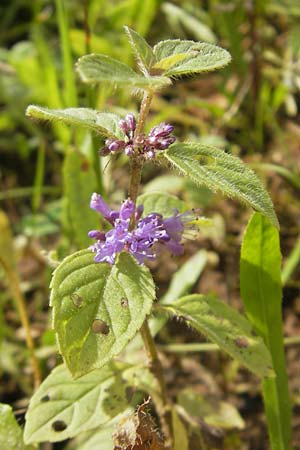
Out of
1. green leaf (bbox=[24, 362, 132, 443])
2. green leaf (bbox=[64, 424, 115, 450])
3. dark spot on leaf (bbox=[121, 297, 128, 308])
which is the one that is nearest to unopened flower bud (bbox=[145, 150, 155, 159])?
dark spot on leaf (bbox=[121, 297, 128, 308])

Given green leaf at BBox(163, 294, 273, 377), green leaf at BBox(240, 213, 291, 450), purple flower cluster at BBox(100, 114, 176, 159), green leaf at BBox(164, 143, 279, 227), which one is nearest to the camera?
green leaf at BBox(164, 143, 279, 227)

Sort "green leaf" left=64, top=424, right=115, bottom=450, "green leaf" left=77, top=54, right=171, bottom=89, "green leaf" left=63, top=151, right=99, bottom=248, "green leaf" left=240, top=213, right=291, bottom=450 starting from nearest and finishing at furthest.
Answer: "green leaf" left=77, top=54, right=171, bottom=89 → "green leaf" left=240, top=213, right=291, bottom=450 → "green leaf" left=64, top=424, right=115, bottom=450 → "green leaf" left=63, top=151, right=99, bottom=248

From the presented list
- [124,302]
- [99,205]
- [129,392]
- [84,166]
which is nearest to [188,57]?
[99,205]

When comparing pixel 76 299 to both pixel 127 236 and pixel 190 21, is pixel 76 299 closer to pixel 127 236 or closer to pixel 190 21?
pixel 127 236

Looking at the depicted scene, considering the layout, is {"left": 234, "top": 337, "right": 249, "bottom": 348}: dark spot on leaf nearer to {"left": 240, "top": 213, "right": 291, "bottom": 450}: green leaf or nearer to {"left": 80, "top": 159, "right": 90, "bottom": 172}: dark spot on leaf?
{"left": 240, "top": 213, "right": 291, "bottom": 450}: green leaf

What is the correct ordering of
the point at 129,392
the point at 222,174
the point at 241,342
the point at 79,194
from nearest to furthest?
1. the point at 222,174
2. the point at 241,342
3. the point at 129,392
4. the point at 79,194

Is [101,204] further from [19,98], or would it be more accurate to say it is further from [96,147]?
[19,98]
